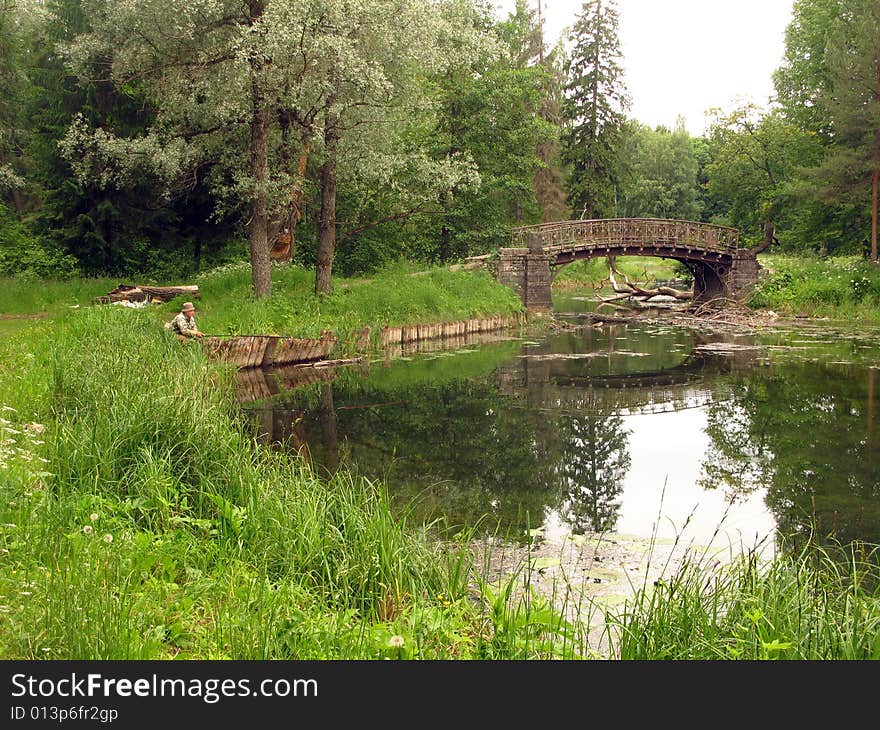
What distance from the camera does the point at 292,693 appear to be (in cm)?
382

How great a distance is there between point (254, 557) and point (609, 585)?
2.78m

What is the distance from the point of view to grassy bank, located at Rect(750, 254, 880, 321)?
2980 centimetres

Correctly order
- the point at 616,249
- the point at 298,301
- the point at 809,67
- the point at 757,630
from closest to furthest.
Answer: the point at 757,630 → the point at 298,301 → the point at 616,249 → the point at 809,67

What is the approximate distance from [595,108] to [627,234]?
55.9 feet

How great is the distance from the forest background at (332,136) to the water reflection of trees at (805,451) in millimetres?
10660

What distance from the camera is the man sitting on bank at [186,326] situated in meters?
15.4

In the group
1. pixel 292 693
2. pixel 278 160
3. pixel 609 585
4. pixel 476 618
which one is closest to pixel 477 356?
pixel 278 160

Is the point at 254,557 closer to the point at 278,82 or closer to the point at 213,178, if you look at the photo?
the point at 278,82

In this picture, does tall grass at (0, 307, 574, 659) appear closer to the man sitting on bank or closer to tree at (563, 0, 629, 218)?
the man sitting on bank

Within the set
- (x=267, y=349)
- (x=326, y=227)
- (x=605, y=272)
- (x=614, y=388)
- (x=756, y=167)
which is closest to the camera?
(x=614, y=388)

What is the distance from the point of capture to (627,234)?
113ft

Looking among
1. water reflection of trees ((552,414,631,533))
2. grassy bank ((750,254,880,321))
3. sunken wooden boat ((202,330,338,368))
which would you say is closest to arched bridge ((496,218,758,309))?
grassy bank ((750,254,880,321))

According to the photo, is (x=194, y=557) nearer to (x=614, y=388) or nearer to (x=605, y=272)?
(x=614, y=388)

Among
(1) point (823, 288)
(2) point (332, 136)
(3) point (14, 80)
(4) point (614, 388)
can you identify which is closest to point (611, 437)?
(4) point (614, 388)
